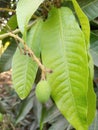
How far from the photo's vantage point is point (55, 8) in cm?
92

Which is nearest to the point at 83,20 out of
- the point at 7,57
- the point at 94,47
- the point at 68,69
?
the point at 68,69

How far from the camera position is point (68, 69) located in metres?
0.77

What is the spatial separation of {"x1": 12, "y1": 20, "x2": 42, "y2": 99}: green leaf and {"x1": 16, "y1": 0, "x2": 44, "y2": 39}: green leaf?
153 millimetres

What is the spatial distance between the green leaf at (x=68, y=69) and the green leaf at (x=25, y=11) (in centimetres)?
11

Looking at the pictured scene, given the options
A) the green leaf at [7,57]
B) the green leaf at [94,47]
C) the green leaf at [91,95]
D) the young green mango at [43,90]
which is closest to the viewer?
the young green mango at [43,90]

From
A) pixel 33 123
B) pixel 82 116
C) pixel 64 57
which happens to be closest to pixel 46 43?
pixel 64 57

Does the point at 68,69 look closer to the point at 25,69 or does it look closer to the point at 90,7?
the point at 25,69

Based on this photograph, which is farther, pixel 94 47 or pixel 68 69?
pixel 94 47

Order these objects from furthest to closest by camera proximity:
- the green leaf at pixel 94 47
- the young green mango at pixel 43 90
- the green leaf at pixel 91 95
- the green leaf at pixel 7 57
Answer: the green leaf at pixel 7 57 < the green leaf at pixel 94 47 < the green leaf at pixel 91 95 < the young green mango at pixel 43 90

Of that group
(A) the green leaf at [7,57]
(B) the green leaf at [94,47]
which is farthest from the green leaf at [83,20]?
(A) the green leaf at [7,57]

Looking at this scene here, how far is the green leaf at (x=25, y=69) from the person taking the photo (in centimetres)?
84

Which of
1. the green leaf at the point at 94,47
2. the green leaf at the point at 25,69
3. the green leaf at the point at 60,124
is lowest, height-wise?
the green leaf at the point at 60,124

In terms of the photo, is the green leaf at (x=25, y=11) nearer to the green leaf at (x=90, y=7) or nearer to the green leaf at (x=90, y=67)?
the green leaf at (x=90, y=67)

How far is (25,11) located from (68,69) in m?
0.15
